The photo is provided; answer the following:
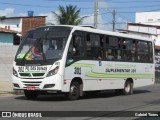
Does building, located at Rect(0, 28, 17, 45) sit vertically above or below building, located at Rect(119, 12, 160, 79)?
below

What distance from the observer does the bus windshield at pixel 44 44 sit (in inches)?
684

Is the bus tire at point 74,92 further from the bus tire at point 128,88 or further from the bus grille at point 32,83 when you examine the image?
the bus tire at point 128,88

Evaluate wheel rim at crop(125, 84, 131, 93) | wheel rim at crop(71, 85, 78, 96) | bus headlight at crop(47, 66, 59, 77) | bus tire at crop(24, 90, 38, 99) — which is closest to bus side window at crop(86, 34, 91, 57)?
wheel rim at crop(71, 85, 78, 96)

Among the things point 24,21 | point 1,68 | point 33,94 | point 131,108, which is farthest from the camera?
point 24,21

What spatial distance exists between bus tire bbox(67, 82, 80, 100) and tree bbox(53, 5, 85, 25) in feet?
130

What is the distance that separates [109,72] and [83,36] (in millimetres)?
2748

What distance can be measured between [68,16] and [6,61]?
102 ft

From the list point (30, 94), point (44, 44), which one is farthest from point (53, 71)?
point (30, 94)

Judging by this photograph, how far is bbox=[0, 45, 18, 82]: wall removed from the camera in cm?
2759

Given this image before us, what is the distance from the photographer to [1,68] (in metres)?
27.5

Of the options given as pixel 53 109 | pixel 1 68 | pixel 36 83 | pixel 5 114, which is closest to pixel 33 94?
pixel 36 83

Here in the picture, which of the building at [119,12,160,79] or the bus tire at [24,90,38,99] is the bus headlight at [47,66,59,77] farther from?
the building at [119,12,160,79]

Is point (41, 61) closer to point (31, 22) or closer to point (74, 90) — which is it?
point (74, 90)

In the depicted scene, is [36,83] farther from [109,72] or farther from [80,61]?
[109,72]
